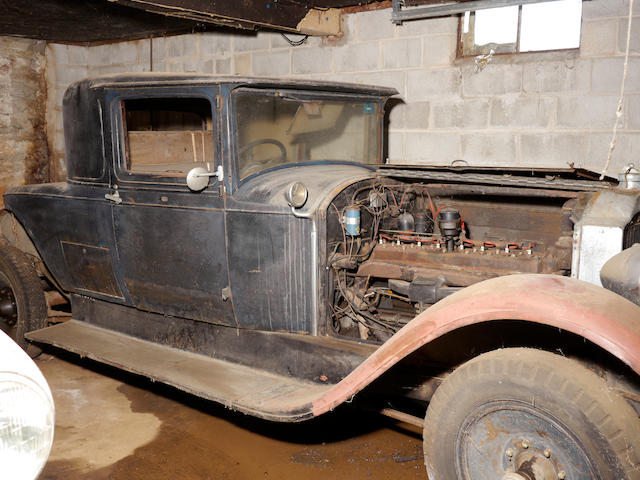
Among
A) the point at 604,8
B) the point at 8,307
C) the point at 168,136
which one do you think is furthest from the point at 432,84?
the point at 8,307

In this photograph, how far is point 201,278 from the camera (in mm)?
3189

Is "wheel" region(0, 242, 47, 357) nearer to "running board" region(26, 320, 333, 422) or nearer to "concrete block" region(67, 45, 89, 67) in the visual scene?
"running board" region(26, 320, 333, 422)

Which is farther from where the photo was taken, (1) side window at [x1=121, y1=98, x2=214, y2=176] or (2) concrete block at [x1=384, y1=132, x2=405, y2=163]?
(2) concrete block at [x1=384, y1=132, x2=405, y2=163]

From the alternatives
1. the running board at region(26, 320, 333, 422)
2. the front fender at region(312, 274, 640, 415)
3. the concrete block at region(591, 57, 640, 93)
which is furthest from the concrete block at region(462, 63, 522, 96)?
the running board at region(26, 320, 333, 422)

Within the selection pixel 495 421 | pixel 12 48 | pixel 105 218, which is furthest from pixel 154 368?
pixel 12 48

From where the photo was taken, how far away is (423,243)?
122 inches

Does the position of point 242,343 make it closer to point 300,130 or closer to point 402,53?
point 300,130

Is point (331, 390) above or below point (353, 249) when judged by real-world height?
below

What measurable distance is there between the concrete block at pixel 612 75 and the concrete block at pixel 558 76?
6cm

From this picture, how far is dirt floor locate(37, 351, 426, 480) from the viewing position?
2.93 m

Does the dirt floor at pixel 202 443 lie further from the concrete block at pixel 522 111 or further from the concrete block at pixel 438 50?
the concrete block at pixel 438 50

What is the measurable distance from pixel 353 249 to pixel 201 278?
2.87 feet

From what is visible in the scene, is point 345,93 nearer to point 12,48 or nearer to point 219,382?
point 219,382

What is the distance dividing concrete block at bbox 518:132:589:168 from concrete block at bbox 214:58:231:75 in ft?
11.1
